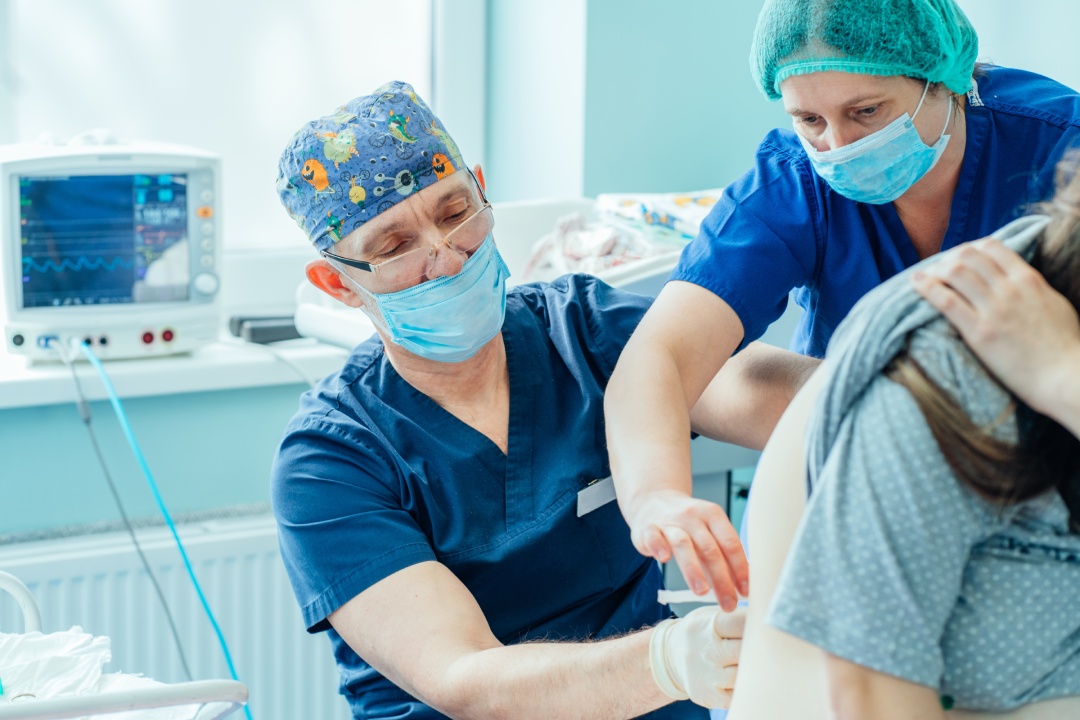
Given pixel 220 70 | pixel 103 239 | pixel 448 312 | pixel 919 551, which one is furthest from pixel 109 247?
pixel 919 551

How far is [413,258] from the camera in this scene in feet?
4.83

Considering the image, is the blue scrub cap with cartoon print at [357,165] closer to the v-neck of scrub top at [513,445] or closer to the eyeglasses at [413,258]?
the eyeglasses at [413,258]

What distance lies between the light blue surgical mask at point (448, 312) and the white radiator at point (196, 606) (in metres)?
1.06

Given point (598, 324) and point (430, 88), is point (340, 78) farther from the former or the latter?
point (598, 324)

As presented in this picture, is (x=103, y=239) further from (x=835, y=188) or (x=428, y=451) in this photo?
(x=835, y=188)

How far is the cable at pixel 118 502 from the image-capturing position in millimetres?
2246

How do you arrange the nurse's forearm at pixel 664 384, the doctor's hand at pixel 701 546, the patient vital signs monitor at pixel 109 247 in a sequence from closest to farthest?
the doctor's hand at pixel 701 546
the nurse's forearm at pixel 664 384
the patient vital signs monitor at pixel 109 247

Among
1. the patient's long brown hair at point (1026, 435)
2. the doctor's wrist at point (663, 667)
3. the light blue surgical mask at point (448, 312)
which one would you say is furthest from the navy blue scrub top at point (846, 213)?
the patient's long brown hair at point (1026, 435)

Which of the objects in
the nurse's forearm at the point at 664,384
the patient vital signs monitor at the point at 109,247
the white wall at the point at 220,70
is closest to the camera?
the nurse's forearm at the point at 664,384

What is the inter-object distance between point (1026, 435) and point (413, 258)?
828 millimetres

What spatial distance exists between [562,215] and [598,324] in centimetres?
98

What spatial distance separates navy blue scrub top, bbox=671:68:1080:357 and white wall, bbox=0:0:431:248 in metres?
1.60

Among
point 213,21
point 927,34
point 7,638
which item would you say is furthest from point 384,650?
point 213,21

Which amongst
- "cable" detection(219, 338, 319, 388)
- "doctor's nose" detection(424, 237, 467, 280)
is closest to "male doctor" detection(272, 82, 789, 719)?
"doctor's nose" detection(424, 237, 467, 280)
